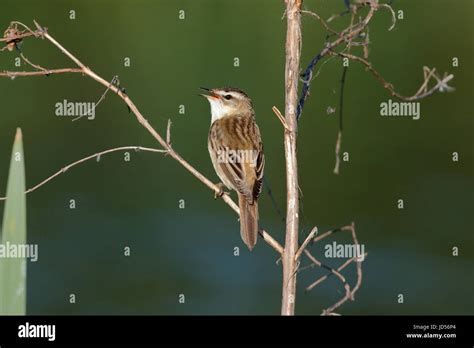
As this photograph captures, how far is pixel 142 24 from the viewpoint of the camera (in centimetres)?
1246

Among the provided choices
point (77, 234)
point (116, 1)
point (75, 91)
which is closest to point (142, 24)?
point (116, 1)

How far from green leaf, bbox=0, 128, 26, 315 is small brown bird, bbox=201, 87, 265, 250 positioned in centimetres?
247

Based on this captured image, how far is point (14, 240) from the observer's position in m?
3.06
